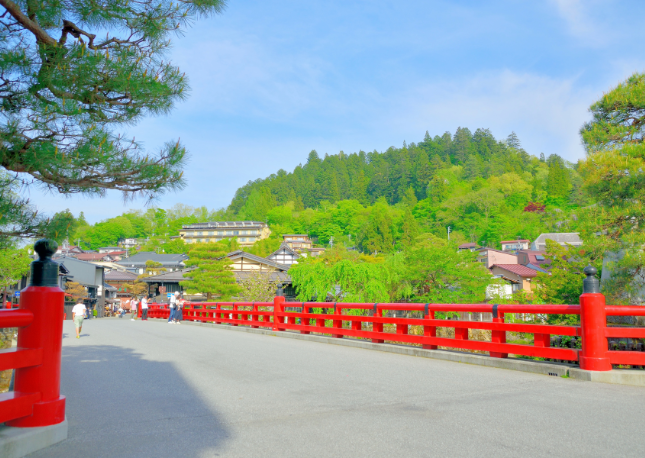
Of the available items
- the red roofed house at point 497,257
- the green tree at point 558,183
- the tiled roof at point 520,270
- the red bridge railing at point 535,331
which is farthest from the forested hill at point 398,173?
the red bridge railing at point 535,331

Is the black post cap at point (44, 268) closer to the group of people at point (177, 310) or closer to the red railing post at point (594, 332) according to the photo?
the red railing post at point (594, 332)

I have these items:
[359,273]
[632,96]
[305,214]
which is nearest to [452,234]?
[305,214]

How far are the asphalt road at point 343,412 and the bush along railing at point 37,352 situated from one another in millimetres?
321

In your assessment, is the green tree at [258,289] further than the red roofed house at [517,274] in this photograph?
No

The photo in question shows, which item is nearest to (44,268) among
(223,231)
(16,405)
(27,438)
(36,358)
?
(36,358)

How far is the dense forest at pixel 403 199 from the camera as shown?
3442 inches

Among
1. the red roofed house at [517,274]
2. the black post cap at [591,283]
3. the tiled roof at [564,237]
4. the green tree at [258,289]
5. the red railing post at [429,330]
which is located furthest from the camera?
the tiled roof at [564,237]

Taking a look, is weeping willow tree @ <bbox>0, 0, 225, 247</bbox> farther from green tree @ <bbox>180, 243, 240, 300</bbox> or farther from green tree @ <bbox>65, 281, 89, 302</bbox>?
green tree @ <bbox>65, 281, 89, 302</bbox>

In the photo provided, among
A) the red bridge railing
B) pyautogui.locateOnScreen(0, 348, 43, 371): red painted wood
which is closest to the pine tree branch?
pyautogui.locateOnScreen(0, 348, 43, 371): red painted wood

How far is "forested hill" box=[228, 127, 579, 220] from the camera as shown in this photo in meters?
127

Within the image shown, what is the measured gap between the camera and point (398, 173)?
143625 millimetres

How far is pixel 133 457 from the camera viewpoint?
3355 millimetres

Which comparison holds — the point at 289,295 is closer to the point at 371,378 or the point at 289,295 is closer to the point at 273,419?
the point at 371,378

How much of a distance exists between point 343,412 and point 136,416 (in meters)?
1.89
